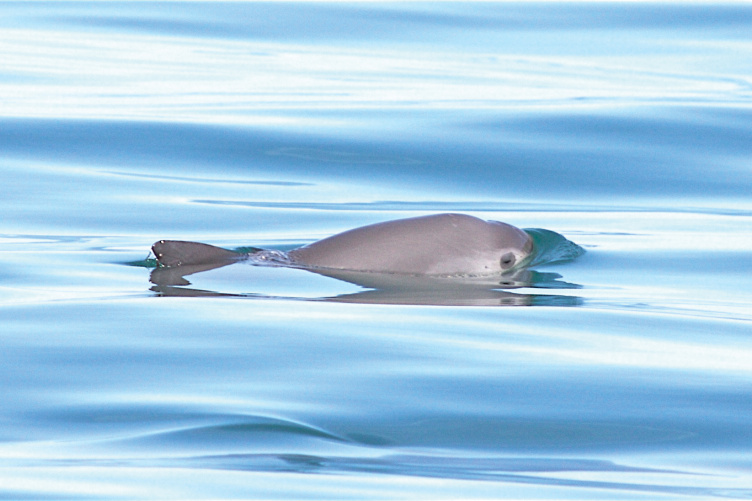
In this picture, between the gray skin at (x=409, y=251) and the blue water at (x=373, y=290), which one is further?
the gray skin at (x=409, y=251)

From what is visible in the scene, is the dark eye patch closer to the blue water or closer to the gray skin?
the gray skin

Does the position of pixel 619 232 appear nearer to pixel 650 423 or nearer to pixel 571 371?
pixel 571 371

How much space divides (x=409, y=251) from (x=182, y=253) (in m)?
1.33

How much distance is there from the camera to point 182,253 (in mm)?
8234

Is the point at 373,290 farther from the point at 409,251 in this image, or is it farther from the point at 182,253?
the point at 182,253

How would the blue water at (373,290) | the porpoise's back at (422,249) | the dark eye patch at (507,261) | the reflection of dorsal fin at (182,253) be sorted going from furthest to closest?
1. the dark eye patch at (507,261)
2. the porpoise's back at (422,249)
3. the reflection of dorsal fin at (182,253)
4. the blue water at (373,290)

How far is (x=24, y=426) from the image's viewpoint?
488 centimetres

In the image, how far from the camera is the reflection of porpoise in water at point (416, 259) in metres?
7.96

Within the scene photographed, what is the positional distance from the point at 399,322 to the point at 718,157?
25.7 feet

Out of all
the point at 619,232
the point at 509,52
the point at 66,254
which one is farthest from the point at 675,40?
the point at 66,254

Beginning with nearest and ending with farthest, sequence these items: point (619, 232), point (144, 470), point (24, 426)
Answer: point (144, 470) < point (24, 426) < point (619, 232)

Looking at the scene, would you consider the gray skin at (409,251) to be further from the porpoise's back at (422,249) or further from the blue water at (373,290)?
the blue water at (373,290)

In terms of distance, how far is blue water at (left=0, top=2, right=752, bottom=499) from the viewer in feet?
15.3

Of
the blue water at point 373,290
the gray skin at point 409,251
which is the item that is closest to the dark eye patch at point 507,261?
the gray skin at point 409,251
